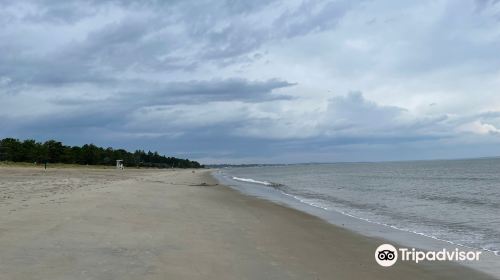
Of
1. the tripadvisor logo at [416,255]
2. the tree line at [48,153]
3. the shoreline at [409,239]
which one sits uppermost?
the tree line at [48,153]

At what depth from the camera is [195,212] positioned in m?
18.0

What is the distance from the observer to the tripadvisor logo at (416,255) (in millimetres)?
10258

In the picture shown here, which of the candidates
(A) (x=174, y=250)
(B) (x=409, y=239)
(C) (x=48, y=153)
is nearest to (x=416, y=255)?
(B) (x=409, y=239)

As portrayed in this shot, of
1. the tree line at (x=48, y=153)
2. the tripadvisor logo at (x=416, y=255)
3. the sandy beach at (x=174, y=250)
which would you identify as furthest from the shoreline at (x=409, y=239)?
the tree line at (x=48, y=153)

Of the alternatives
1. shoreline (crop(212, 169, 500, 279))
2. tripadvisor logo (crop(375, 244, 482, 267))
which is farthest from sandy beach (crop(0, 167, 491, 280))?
shoreline (crop(212, 169, 500, 279))

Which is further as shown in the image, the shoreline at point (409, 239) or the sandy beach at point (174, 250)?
the shoreline at point (409, 239)

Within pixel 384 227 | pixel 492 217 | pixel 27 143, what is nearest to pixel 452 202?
pixel 492 217

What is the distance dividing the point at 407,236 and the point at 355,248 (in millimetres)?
3721

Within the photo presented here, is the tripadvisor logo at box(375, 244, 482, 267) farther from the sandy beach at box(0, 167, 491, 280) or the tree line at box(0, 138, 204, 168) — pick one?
the tree line at box(0, 138, 204, 168)

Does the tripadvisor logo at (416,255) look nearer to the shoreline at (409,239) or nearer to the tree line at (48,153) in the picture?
the shoreline at (409,239)

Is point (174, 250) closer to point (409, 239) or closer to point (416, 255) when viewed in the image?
point (416, 255)

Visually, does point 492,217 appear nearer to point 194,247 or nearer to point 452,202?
point 452,202

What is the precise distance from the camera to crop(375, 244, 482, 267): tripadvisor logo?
33.7 ft

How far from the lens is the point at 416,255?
35.7 ft
